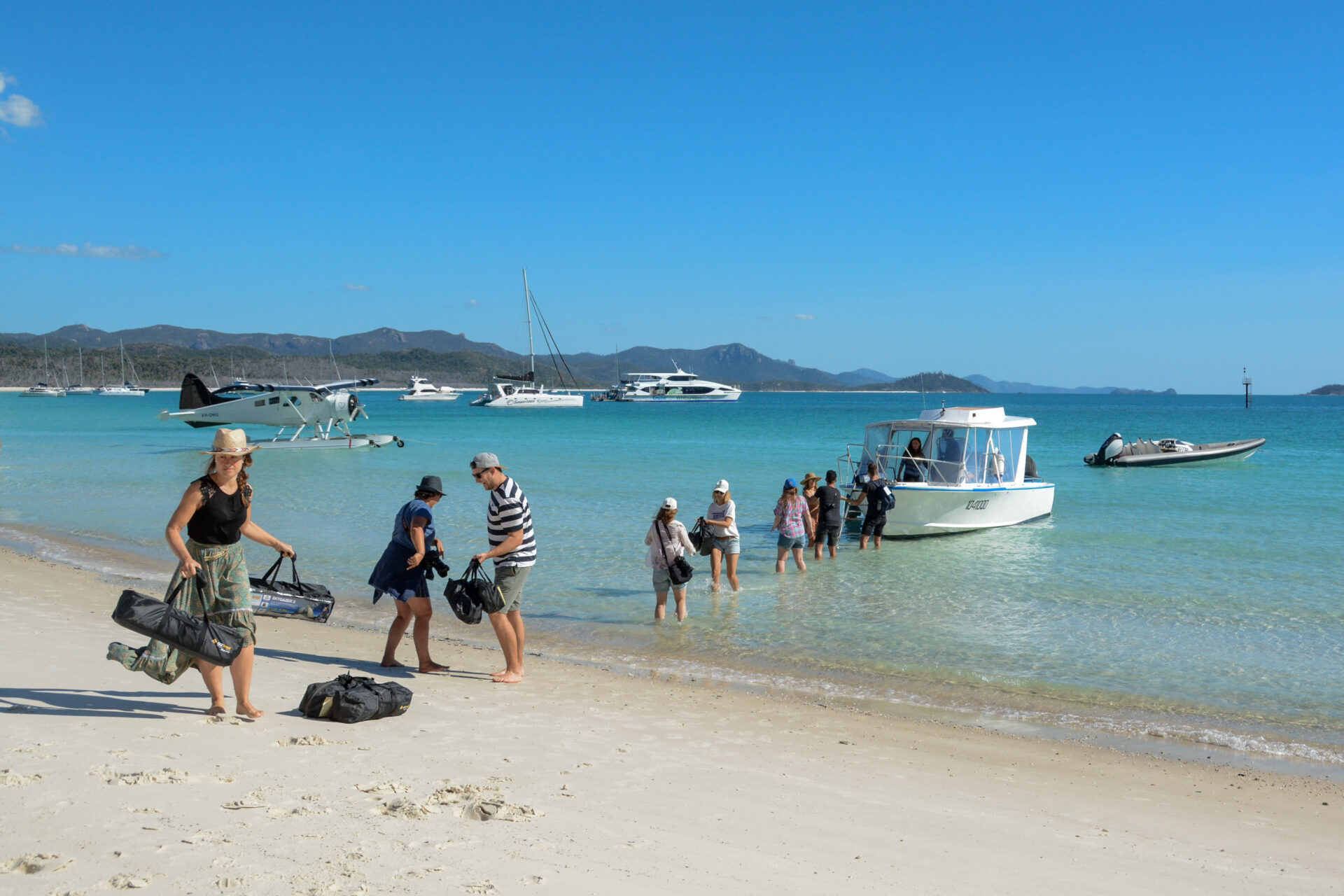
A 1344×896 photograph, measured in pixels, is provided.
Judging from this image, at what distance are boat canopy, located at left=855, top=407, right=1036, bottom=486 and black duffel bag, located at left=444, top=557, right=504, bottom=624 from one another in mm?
11136

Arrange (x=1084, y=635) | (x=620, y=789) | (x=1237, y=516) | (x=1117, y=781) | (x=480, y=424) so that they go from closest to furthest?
(x=620, y=789)
(x=1117, y=781)
(x=1084, y=635)
(x=1237, y=516)
(x=480, y=424)

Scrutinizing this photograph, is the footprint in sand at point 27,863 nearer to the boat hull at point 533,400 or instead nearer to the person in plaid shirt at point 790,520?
the person in plaid shirt at point 790,520

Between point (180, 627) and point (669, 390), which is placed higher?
point (669, 390)

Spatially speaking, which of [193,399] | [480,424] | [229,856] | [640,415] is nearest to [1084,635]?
[229,856]

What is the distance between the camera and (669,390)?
130 m

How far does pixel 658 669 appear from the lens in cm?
863

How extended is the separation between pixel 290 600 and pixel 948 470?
13071 millimetres

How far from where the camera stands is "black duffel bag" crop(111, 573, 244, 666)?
4.96m

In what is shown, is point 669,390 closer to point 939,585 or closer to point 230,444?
point 939,585

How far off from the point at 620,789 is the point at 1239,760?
14.6 feet

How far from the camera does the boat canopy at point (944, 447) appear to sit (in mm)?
17203

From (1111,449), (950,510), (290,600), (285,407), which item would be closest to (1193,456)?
(1111,449)

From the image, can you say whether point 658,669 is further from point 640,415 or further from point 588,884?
point 640,415

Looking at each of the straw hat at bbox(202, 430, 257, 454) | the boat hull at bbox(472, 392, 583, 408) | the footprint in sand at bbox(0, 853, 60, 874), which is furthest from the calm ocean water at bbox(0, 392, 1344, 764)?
the boat hull at bbox(472, 392, 583, 408)
